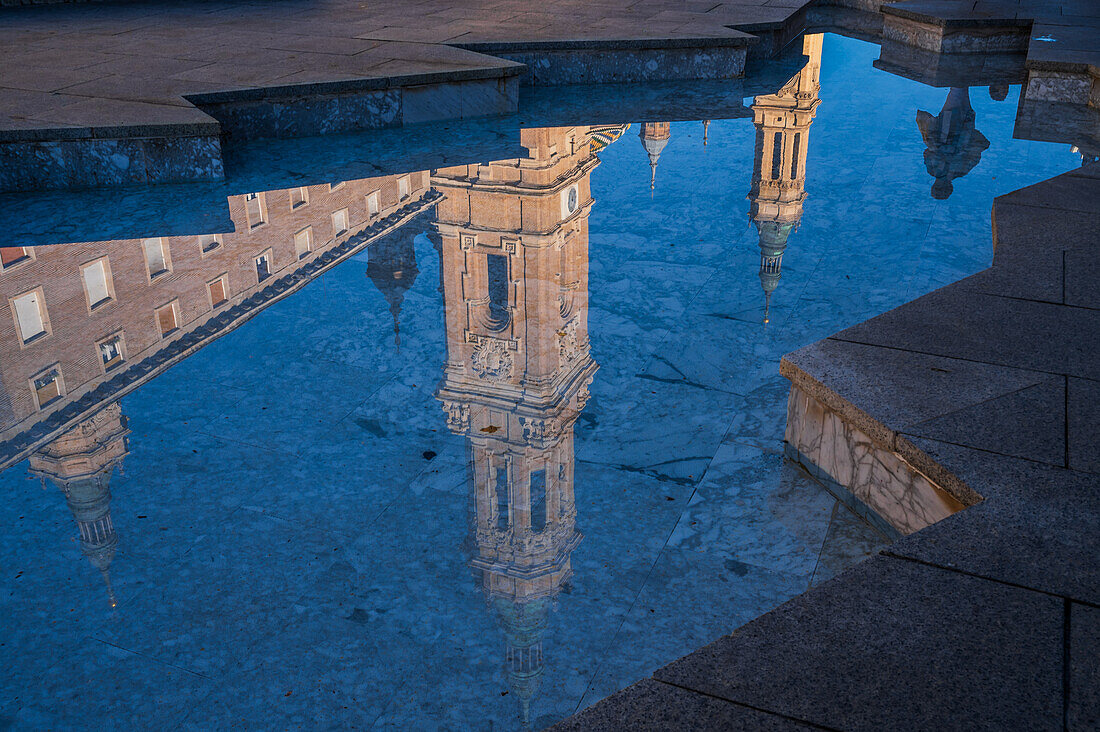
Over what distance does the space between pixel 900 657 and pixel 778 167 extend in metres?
6.84

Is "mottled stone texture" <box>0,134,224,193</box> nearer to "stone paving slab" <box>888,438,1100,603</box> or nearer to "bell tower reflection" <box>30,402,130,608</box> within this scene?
"bell tower reflection" <box>30,402,130,608</box>

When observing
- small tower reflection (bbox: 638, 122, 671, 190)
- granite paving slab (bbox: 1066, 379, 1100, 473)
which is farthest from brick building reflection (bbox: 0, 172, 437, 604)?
granite paving slab (bbox: 1066, 379, 1100, 473)

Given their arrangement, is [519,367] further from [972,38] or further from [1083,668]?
[972,38]

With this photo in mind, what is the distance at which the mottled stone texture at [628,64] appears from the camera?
13.2 m

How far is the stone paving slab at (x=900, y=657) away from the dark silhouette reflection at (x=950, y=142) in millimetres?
6442

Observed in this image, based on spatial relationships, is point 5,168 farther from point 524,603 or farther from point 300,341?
point 524,603

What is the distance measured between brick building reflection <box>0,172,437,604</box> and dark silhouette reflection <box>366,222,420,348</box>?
0.01 metres

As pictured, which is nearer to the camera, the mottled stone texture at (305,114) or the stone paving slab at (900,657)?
the stone paving slab at (900,657)

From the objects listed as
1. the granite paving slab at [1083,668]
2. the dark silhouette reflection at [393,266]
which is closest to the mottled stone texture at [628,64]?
the dark silhouette reflection at [393,266]

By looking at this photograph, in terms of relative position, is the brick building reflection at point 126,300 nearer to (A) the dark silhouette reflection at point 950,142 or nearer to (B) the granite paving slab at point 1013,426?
(B) the granite paving slab at point 1013,426

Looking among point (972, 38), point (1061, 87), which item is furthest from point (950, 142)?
point (972, 38)

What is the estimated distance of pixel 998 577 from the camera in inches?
150

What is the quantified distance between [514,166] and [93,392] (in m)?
4.95

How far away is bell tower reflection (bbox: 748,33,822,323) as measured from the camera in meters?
7.77
